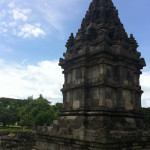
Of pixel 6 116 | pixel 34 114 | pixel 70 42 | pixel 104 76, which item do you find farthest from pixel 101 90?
pixel 6 116

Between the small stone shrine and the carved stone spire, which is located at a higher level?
the carved stone spire

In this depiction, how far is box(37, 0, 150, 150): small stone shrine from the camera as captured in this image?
1066 centimetres

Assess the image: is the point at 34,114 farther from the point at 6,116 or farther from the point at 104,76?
the point at 104,76

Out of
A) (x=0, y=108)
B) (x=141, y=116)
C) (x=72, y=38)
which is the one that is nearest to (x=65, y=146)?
(x=141, y=116)

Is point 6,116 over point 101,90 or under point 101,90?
under

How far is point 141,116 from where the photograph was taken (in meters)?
13.6

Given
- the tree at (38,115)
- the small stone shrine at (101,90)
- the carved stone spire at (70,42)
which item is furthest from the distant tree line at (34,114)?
the small stone shrine at (101,90)

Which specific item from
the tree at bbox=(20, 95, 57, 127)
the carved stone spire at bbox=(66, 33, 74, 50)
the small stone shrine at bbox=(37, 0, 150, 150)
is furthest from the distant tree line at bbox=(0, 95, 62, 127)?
the small stone shrine at bbox=(37, 0, 150, 150)

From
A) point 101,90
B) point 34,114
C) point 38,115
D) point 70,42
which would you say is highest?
point 70,42

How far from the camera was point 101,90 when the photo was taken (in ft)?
38.8

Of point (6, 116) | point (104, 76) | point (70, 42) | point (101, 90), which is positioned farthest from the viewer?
point (6, 116)

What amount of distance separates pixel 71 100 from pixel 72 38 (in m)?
6.11

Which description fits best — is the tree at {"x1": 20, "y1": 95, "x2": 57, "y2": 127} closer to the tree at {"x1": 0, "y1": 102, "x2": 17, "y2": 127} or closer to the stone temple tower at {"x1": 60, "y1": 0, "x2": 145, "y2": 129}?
the tree at {"x1": 0, "y1": 102, "x2": 17, "y2": 127}

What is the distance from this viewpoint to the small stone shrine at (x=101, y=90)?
35.0 feet
